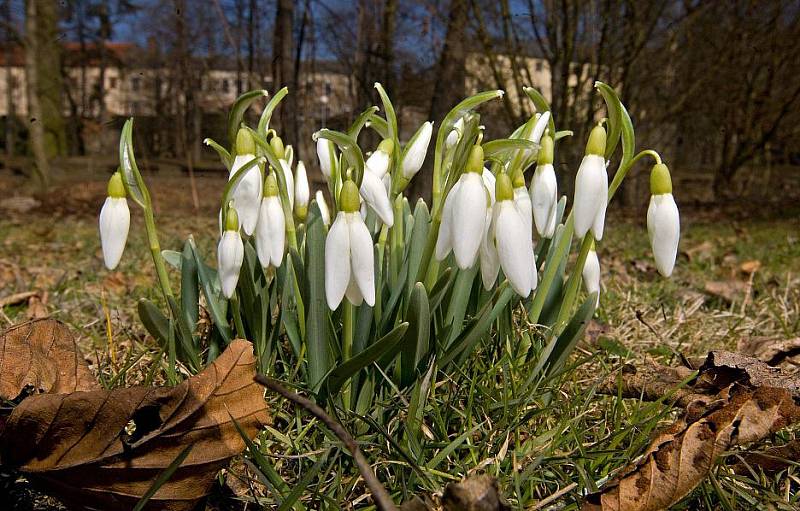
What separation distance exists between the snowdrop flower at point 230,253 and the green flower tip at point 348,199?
0.22 meters

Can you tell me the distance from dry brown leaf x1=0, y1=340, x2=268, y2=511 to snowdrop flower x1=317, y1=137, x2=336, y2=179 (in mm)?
545

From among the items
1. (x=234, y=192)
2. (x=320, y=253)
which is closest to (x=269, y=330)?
(x=320, y=253)

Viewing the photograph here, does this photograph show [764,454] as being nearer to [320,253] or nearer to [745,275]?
[320,253]

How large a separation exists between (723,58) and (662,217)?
8.50 metres

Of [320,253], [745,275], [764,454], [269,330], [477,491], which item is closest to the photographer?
[477,491]

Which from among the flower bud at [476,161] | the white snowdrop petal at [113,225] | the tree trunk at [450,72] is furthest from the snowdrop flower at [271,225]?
the tree trunk at [450,72]

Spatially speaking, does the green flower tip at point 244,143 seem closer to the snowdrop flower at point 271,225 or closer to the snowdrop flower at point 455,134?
the snowdrop flower at point 271,225

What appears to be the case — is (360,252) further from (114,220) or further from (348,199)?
(114,220)

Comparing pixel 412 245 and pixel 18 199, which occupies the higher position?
pixel 412 245

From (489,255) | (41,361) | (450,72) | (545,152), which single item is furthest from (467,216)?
(450,72)

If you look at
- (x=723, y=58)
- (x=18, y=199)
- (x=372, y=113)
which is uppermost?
(x=723, y=58)

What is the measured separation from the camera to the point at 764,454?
1.08 meters

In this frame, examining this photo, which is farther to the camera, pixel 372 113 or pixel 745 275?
pixel 745 275

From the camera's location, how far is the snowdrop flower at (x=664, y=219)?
1.10 metres
